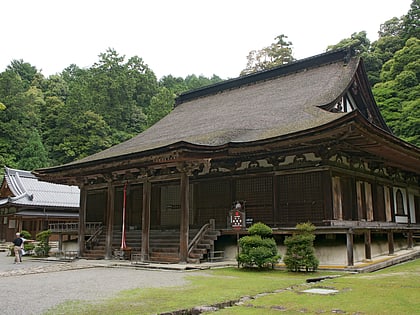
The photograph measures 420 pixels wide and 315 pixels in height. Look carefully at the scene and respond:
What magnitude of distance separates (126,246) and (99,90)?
45.4m

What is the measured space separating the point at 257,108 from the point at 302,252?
8.75 m

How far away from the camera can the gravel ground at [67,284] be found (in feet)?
22.9

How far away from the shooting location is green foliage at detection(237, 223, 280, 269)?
11.6 m

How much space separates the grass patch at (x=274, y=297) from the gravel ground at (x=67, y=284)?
0.51 m

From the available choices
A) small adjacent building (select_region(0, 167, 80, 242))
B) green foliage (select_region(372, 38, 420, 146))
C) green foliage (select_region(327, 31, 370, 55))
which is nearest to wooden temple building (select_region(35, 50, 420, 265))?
green foliage (select_region(372, 38, 420, 146))

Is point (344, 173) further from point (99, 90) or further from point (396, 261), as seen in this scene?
point (99, 90)

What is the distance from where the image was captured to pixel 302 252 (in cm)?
1113

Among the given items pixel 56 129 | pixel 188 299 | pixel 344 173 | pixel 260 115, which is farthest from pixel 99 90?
pixel 188 299

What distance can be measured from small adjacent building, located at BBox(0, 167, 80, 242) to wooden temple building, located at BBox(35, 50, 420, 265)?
15.6m

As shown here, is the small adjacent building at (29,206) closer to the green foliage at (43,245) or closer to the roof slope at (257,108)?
the green foliage at (43,245)

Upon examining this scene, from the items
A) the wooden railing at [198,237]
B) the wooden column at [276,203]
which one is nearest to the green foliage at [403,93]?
the wooden column at [276,203]

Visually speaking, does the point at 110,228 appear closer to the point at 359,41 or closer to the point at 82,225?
the point at 82,225

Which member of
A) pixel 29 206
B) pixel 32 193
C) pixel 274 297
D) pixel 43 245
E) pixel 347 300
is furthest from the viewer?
pixel 32 193

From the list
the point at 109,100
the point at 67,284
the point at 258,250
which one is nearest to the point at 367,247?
the point at 258,250
